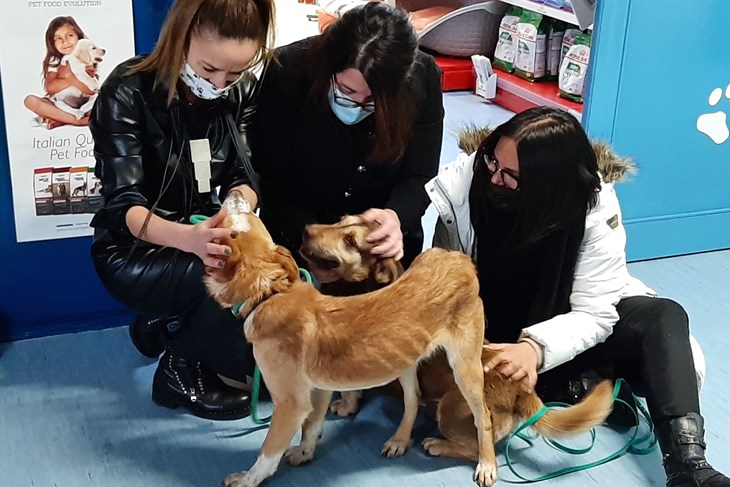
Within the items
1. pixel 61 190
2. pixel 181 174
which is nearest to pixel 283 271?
pixel 181 174

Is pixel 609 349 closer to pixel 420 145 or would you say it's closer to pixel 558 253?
pixel 558 253

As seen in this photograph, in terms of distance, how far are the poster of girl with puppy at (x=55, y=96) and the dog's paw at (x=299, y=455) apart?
824mm

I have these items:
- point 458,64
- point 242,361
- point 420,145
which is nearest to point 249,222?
point 242,361

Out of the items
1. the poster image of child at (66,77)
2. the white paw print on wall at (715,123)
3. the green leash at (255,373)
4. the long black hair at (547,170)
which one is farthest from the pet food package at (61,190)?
the white paw print on wall at (715,123)

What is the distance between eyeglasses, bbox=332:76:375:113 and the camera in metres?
1.80

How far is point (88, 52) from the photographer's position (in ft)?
6.40

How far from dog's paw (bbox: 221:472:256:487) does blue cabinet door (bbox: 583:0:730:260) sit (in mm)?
1495

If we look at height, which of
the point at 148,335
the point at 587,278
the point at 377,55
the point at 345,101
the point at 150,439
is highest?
the point at 377,55

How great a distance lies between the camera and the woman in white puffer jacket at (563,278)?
167cm

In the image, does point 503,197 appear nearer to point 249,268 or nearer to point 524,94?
point 249,268

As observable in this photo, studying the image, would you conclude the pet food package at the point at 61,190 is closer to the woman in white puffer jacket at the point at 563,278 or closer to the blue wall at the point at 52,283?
the blue wall at the point at 52,283

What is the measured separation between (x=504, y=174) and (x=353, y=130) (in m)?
0.41

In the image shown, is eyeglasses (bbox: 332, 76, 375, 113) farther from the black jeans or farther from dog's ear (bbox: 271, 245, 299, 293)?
the black jeans

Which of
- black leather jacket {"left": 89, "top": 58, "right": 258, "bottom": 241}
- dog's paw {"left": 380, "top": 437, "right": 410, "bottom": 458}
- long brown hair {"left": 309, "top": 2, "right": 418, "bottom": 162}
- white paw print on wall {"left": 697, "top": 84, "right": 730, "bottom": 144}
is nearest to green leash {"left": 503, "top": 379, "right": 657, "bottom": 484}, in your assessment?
dog's paw {"left": 380, "top": 437, "right": 410, "bottom": 458}
